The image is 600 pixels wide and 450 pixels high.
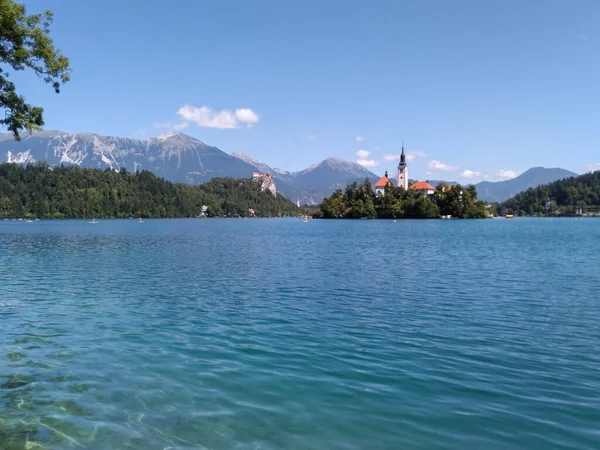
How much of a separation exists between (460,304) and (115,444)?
62.0ft

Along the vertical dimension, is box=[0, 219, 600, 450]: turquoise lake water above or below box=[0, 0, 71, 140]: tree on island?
below

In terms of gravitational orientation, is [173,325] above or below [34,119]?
below

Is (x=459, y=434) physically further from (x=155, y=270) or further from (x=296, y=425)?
(x=155, y=270)

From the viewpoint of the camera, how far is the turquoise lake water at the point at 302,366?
386 inches

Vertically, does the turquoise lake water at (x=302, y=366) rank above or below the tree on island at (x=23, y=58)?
below

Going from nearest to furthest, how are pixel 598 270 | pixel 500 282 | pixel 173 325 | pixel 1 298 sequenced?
pixel 173 325 < pixel 1 298 < pixel 500 282 < pixel 598 270

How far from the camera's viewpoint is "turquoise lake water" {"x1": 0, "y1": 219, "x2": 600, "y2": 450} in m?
9.81

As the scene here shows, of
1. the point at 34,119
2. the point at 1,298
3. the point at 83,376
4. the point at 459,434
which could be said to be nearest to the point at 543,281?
the point at 459,434

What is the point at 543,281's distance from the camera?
3078 centimetres

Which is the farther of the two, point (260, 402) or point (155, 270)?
point (155, 270)

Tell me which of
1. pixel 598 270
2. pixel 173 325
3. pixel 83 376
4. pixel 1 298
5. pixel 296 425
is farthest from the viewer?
pixel 598 270

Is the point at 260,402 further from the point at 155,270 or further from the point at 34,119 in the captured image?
the point at 155,270

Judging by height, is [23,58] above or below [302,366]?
above

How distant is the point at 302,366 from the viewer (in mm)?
14102
